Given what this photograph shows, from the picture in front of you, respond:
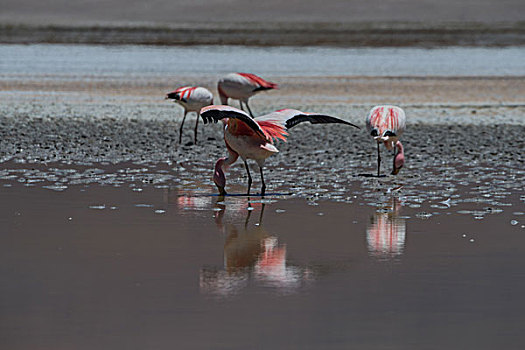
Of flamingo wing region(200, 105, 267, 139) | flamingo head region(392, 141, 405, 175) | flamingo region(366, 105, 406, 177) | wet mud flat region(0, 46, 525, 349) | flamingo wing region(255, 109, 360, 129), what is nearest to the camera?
wet mud flat region(0, 46, 525, 349)

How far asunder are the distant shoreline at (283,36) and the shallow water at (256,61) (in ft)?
13.1

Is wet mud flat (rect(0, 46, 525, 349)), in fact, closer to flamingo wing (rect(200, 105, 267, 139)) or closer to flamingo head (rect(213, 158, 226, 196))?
flamingo head (rect(213, 158, 226, 196))

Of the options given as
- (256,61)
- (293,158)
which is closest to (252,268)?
(293,158)

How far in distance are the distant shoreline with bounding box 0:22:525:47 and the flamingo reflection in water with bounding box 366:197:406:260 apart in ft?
132

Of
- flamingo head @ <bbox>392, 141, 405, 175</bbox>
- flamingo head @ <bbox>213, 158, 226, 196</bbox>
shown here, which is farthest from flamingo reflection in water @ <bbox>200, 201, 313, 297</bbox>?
flamingo head @ <bbox>392, 141, 405, 175</bbox>

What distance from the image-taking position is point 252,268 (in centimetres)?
615

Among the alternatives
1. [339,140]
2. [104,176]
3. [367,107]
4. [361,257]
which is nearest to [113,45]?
[367,107]

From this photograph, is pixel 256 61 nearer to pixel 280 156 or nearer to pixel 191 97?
pixel 191 97

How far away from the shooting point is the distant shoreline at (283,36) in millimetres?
49688

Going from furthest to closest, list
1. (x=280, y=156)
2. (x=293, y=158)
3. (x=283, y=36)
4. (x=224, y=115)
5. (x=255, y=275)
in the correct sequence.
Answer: (x=283, y=36) → (x=280, y=156) → (x=293, y=158) → (x=224, y=115) → (x=255, y=275)

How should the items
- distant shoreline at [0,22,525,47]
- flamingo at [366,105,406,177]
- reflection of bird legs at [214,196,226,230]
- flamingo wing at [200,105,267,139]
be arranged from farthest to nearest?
distant shoreline at [0,22,525,47], flamingo at [366,105,406,177], flamingo wing at [200,105,267,139], reflection of bird legs at [214,196,226,230]

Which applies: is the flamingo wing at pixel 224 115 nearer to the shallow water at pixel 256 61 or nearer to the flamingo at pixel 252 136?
the flamingo at pixel 252 136

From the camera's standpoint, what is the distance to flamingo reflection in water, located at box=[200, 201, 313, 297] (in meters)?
5.68

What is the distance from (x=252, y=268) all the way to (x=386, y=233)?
1427mm
